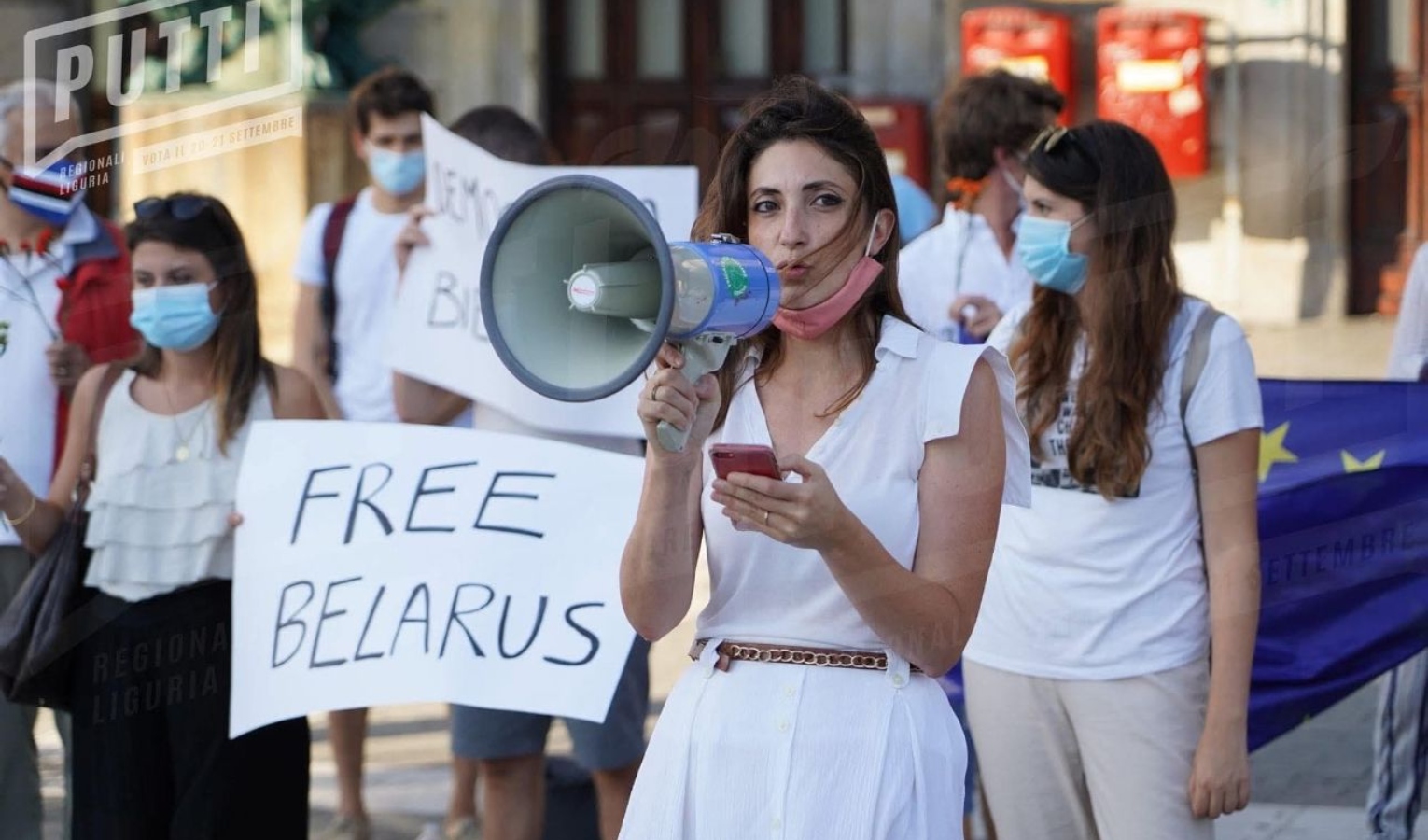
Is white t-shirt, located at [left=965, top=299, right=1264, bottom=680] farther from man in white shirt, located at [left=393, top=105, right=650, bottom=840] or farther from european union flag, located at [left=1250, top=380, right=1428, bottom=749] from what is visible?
man in white shirt, located at [left=393, top=105, right=650, bottom=840]

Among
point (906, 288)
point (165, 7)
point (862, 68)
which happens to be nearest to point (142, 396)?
point (906, 288)

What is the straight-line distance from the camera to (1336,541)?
389 cm

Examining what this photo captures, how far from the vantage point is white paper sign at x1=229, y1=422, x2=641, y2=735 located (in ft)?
12.7

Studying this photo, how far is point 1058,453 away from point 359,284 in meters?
2.36

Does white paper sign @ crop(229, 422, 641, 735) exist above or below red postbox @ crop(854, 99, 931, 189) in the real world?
below

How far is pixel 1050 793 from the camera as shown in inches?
127

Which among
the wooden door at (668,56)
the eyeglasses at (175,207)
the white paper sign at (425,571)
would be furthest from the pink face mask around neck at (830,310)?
the wooden door at (668,56)

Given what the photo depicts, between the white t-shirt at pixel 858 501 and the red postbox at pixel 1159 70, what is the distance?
29.8ft

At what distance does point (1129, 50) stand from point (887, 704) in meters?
9.70

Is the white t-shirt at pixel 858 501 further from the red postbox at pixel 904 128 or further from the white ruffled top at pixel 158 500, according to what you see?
the red postbox at pixel 904 128

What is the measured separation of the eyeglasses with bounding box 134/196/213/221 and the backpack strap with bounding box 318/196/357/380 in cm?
115

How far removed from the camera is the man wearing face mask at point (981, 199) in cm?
465

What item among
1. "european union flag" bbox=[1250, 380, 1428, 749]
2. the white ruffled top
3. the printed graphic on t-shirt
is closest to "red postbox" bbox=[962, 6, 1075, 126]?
"european union flag" bbox=[1250, 380, 1428, 749]

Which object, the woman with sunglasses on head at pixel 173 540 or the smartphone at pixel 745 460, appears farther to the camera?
the woman with sunglasses on head at pixel 173 540
